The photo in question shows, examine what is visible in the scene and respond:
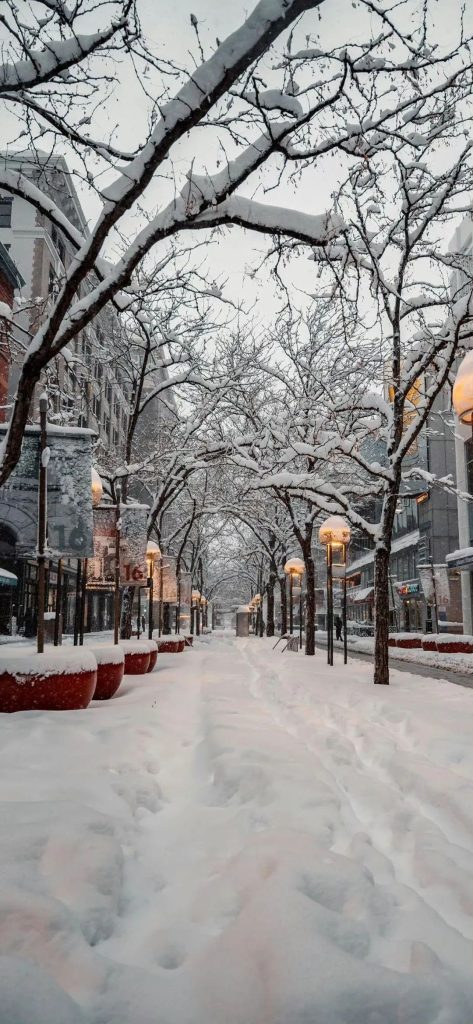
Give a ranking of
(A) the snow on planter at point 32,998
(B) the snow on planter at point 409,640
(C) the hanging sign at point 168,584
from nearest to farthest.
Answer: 1. (A) the snow on planter at point 32,998
2. (C) the hanging sign at point 168,584
3. (B) the snow on planter at point 409,640

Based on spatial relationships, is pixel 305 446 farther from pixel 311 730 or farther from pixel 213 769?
pixel 213 769

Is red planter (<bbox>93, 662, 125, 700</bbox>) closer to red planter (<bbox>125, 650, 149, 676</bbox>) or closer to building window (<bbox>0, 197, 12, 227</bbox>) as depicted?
red planter (<bbox>125, 650, 149, 676</bbox>)

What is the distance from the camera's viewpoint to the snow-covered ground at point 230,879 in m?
2.02

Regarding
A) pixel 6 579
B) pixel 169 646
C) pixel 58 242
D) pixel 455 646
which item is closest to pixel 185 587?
pixel 169 646

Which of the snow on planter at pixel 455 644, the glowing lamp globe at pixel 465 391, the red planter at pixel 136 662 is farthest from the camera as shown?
the snow on planter at pixel 455 644

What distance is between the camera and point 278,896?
8.58ft

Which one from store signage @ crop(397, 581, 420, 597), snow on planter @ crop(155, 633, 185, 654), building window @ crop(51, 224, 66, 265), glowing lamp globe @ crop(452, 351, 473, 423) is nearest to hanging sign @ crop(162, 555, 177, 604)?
snow on planter @ crop(155, 633, 185, 654)

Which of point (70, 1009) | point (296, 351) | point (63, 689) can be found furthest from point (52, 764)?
point (296, 351)

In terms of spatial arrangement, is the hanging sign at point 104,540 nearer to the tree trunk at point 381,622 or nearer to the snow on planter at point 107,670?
the snow on planter at point 107,670

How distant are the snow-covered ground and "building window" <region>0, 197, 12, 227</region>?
32.3 m

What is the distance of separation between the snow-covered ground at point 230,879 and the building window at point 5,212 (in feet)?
106

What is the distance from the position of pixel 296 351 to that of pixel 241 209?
14.7 m

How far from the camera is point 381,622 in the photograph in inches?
512

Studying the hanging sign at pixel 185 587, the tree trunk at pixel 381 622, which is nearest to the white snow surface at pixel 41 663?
the tree trunk at pixel 381 622
